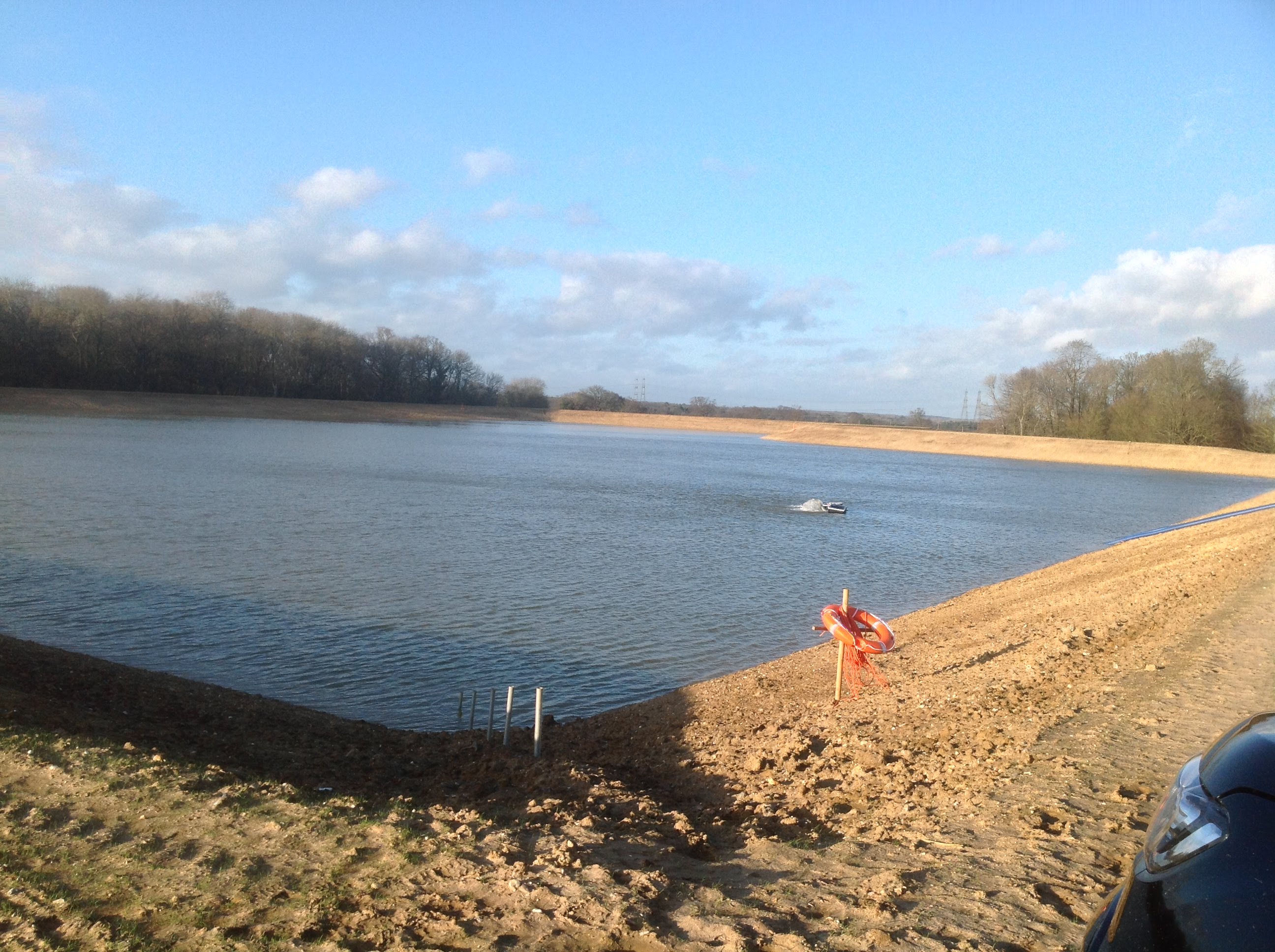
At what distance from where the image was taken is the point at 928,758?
626 centimetres

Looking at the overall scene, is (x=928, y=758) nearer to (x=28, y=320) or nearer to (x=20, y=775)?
(x=20, y=775)

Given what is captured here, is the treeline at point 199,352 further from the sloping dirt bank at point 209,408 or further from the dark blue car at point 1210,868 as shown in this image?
the dark blue car at point 1210,868

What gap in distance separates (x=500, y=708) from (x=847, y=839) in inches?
243

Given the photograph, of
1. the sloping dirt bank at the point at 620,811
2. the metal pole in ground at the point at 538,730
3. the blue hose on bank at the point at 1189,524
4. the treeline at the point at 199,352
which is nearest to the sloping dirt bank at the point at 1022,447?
the treeline at the point at 199,352

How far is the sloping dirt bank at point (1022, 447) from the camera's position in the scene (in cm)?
7244

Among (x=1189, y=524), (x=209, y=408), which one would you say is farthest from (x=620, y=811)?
(x=209, y=408)

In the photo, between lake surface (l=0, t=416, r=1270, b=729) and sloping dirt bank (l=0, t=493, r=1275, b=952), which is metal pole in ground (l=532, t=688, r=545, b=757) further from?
lake surface (l=0, t=416, r=1270, b=729)

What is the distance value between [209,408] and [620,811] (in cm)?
8707

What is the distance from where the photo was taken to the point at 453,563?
19188 mm

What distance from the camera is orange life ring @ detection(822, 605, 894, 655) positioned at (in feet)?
30.0

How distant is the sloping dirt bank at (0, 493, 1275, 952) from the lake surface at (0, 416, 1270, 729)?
7.08 feet

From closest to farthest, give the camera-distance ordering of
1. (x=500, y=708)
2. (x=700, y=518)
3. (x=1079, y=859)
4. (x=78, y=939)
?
(x=78, y=939) < (x=1079, y=859) < (x=500, y=708) < (x=700, y=518)

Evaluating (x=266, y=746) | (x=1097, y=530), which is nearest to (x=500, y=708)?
(x=266, y=746)

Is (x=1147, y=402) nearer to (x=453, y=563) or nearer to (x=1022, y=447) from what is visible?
(x=1022, y=447)
